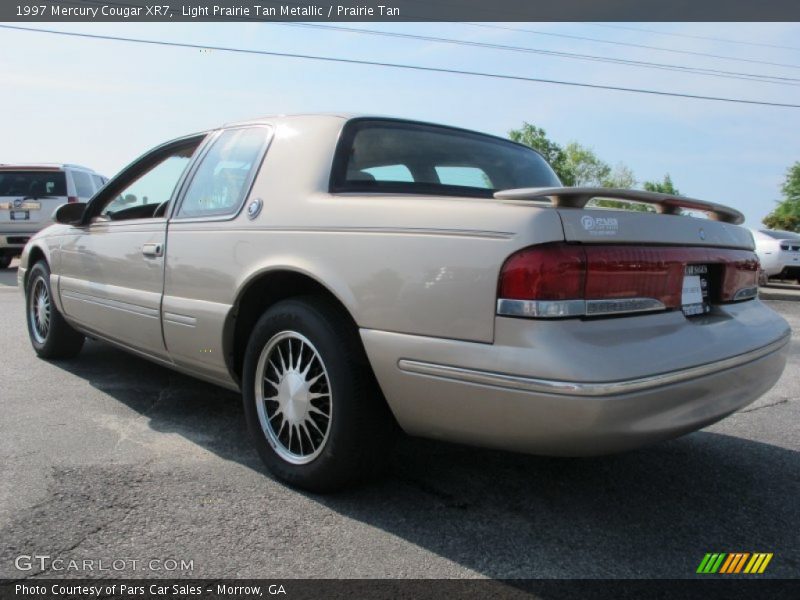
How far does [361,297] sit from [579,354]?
0.83 m

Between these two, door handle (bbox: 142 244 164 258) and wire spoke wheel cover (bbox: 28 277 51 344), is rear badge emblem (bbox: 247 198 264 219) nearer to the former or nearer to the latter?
door handle (bbox: 142 244 164 258)

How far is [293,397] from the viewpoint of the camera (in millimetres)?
→ 2764

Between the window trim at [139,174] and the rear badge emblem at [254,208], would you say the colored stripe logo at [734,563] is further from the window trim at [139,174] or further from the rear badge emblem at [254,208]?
the window trim at [139,174]

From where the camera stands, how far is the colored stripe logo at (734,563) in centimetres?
221

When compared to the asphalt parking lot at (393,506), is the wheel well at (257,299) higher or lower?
higher

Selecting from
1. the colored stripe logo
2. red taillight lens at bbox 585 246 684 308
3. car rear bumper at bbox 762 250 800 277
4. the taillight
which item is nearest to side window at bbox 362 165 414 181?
the taillight

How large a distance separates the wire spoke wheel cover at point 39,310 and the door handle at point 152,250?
1781mm

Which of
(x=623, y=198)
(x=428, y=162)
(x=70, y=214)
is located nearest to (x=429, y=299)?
(x=623, y=198)

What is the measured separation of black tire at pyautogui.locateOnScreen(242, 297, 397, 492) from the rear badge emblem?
0.44 metres

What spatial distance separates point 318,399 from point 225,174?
4.42ft

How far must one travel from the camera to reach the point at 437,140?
338cm

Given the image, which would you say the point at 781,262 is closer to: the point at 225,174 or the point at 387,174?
the point at 387,174

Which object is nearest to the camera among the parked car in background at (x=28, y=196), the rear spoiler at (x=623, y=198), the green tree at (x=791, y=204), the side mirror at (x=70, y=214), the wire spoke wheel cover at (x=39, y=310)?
the rear spoiler at (x=623, y=198)

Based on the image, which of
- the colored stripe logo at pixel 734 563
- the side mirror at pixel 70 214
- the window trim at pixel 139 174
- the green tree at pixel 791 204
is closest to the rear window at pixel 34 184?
the side mirror at pixel 70 214
